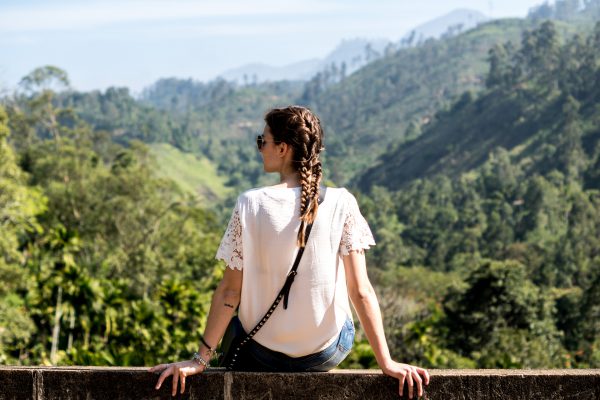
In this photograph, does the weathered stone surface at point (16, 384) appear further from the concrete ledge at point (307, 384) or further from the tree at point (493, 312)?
the tree at point (493, 312)

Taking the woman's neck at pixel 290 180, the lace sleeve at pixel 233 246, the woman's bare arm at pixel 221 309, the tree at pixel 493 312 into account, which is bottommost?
the tree at pixel 493 312

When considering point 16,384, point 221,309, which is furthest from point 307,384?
point 16,384

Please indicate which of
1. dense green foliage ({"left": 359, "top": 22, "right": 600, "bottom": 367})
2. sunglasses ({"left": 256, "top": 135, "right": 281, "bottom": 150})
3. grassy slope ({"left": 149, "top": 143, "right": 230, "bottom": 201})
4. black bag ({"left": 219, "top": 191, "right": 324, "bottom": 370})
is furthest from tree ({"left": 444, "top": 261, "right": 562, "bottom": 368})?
grassy slope ({"left": 149, "top": 143, "right": 230, "bottom": 201})

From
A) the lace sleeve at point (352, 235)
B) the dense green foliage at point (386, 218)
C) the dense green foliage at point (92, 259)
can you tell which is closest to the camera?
the lace sleeve at point (352, 235)

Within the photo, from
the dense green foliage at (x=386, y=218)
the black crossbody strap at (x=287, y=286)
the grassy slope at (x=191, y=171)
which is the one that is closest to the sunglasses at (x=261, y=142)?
the black crossbody strap at (x=287, y=286)

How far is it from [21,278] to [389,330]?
10.7m

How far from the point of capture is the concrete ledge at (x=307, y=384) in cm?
311

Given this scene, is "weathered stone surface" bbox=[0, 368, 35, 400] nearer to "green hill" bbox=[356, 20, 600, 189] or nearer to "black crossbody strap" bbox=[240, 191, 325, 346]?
"black crossbody strap" bbox=[240, 191, 325, 346]

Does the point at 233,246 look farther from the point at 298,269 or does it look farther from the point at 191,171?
the point at 191,171

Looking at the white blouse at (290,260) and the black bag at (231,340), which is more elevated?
the white blouse at (290,260)

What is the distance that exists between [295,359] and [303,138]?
2.56 ft

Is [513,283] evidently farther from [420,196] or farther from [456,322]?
[420,196]

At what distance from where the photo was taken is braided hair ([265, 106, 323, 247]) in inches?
123

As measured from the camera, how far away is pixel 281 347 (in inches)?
123
